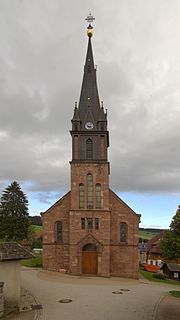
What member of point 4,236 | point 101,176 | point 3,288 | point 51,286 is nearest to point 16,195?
point 4,236

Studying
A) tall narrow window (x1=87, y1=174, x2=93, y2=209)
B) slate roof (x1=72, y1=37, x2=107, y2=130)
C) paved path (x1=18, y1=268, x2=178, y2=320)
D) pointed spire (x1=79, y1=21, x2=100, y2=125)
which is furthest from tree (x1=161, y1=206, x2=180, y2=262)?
paved path (x1=18, y1=268, x2=178, y2=320)

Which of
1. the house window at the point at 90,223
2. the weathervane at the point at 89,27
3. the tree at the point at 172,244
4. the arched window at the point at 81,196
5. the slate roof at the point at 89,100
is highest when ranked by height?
the weathervane at the point at 89,27

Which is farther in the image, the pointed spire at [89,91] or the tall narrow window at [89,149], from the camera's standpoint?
the pointed spire at [89,91]

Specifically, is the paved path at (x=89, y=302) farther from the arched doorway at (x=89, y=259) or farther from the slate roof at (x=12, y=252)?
the arched doorway at (x=89, y=259)

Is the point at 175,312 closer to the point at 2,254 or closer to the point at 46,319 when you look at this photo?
the point at 46,319

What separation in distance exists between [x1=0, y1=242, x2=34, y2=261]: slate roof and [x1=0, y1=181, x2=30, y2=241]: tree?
119 ft

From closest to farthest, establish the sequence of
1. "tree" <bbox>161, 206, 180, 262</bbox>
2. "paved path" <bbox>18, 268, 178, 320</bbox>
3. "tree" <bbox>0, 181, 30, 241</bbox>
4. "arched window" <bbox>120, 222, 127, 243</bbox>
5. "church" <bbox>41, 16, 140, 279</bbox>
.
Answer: "paved path" <bbox>18, 268, 178, 320</bbox> < "church" <bbox>41, 16, 140, 279</bbox> < "arched window" <bbox>120, 222, 127, 243</bbox> < "tree" <bbox>161, 206, 180, 262</bbox> < "tree" <bbox>0, 181, 30, 241</bbox>

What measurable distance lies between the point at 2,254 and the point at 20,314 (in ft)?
9.62

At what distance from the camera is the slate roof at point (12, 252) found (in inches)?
659

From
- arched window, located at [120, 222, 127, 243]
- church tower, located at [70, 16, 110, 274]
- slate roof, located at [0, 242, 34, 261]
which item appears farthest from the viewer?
arched window, located at [120, 222, 127, 243]

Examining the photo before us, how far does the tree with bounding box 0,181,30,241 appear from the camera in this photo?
53.7 metres

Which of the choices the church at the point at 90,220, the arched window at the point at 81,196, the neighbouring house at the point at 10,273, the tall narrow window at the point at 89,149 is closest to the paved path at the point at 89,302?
the neighbouring house at the point at 10,273

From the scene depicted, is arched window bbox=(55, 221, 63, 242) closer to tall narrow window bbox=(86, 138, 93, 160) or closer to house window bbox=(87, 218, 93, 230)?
house window bbox=(87, 218, 93, 230)

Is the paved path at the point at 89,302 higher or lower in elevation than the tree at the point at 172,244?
lower
